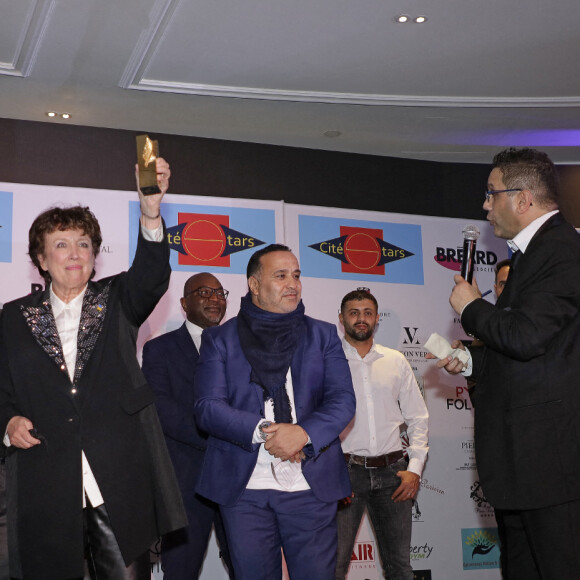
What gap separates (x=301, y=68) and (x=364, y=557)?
3.70 meters

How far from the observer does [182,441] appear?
437 centimetres

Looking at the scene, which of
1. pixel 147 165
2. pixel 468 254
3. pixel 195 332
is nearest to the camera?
pixel 147 165

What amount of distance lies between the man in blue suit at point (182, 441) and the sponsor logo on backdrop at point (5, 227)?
1.56 meters

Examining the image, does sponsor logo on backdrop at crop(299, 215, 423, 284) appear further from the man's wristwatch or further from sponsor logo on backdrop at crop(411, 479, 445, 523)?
the man's wristwatch

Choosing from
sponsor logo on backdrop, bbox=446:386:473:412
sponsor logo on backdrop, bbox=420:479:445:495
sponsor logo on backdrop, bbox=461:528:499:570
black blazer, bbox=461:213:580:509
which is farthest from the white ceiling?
sponsor logo on backdrop, bbox=461:528:499:570

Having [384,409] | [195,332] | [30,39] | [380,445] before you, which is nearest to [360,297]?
[384,409]

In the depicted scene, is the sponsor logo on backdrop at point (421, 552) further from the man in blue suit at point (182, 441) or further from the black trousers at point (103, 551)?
the black trousers at point (103, 551)

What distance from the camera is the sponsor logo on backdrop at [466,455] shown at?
6562mm

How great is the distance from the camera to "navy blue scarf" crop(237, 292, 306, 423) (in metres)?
3.43

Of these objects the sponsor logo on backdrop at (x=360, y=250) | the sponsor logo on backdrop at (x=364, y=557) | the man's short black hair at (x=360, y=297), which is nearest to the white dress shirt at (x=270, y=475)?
the man's short black hair at (x=360, y=297)

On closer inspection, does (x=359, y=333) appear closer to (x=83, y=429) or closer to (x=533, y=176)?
(x=533, y=176)

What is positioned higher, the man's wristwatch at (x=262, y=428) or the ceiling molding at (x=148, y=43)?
the ceiling molding at (x=148, y=43)

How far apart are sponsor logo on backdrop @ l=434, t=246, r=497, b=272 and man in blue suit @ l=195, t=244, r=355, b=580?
138 inches

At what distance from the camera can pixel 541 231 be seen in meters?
2.95
